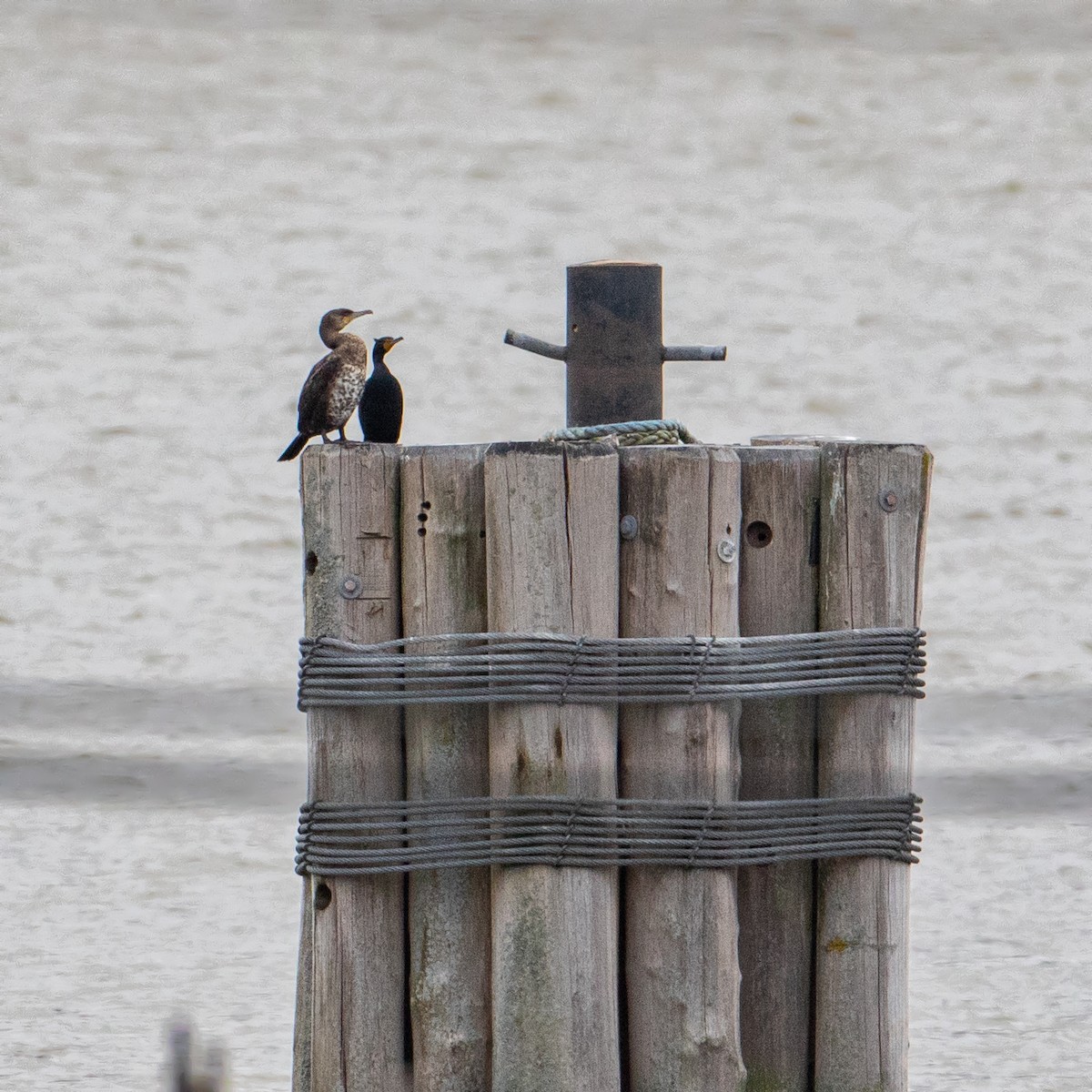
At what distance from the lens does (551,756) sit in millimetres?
1948

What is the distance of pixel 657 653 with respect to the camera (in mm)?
1965

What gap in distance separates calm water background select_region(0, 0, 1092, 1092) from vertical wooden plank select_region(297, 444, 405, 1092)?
3088mm

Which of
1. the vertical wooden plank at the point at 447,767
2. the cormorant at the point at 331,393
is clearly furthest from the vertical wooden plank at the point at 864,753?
the cormorant at the point at 331,393

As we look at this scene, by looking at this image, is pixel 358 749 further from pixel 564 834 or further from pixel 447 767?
pixel 564 834

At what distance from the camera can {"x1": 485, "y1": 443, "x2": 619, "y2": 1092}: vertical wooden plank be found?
6.38 feet

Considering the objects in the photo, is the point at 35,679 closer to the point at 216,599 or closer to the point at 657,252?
the point at 216,599

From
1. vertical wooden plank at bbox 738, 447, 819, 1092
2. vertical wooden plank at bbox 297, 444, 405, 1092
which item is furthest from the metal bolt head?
vertical wooden plank at bbox 738, 447, 819, 1092

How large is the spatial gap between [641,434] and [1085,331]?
3842mm

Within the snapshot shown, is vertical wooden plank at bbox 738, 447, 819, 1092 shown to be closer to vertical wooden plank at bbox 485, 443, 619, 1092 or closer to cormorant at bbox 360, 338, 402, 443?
vertical wooden plank at bbox 485, 443, 619, 1092

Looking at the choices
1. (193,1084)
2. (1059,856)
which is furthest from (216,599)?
(193,1084)

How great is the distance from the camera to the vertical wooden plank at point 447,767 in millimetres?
1986

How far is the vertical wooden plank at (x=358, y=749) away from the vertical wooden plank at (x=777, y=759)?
14.0 inches

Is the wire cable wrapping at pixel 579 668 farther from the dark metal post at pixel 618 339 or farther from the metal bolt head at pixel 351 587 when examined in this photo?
the dark metal post at pixel 618 339

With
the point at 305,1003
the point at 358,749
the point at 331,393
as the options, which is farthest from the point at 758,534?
the point at 305,1003
